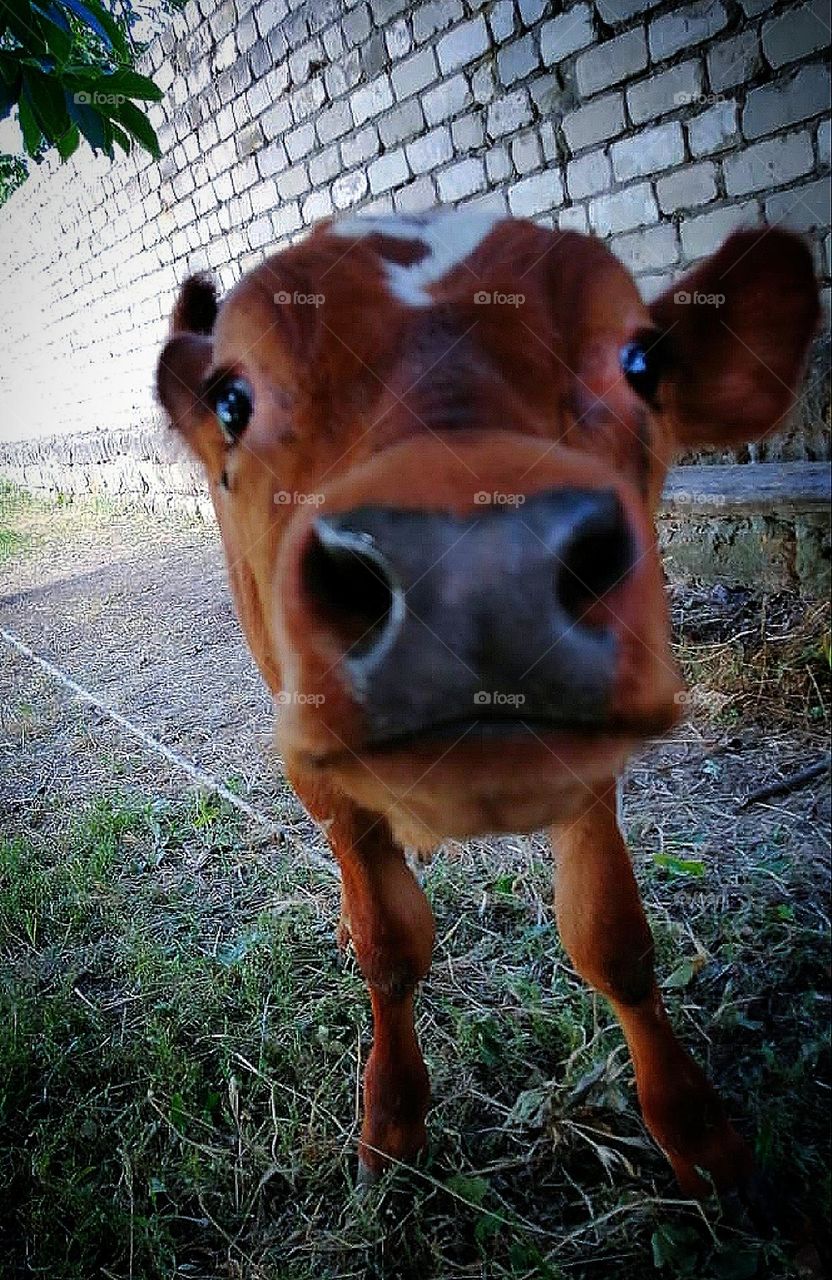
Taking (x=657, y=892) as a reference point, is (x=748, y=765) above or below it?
above

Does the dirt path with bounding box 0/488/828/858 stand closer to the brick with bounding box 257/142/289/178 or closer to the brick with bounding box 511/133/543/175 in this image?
the brick with bounding box 511/133/543/175

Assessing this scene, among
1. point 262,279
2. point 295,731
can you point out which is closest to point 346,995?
point 295,731

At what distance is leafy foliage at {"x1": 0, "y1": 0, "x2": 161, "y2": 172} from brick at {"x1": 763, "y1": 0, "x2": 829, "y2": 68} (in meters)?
1.04

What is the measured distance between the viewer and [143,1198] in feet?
5.32

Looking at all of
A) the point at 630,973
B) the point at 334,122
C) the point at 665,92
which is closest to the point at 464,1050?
the point at 630,973

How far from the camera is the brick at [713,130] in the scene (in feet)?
7.51

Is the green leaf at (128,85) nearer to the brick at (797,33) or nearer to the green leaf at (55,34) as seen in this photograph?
the green leaf at (55,34)

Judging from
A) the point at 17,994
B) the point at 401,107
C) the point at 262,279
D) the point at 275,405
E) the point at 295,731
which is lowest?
the point at 17,994

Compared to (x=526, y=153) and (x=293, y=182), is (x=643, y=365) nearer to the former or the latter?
(x=526, y=153)

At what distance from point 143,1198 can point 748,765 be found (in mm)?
1536

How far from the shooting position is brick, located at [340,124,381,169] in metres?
3.81

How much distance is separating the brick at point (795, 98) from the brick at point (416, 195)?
172 cm

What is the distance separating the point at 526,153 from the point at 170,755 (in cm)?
263

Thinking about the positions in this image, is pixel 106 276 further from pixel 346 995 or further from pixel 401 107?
pixel 346 995
